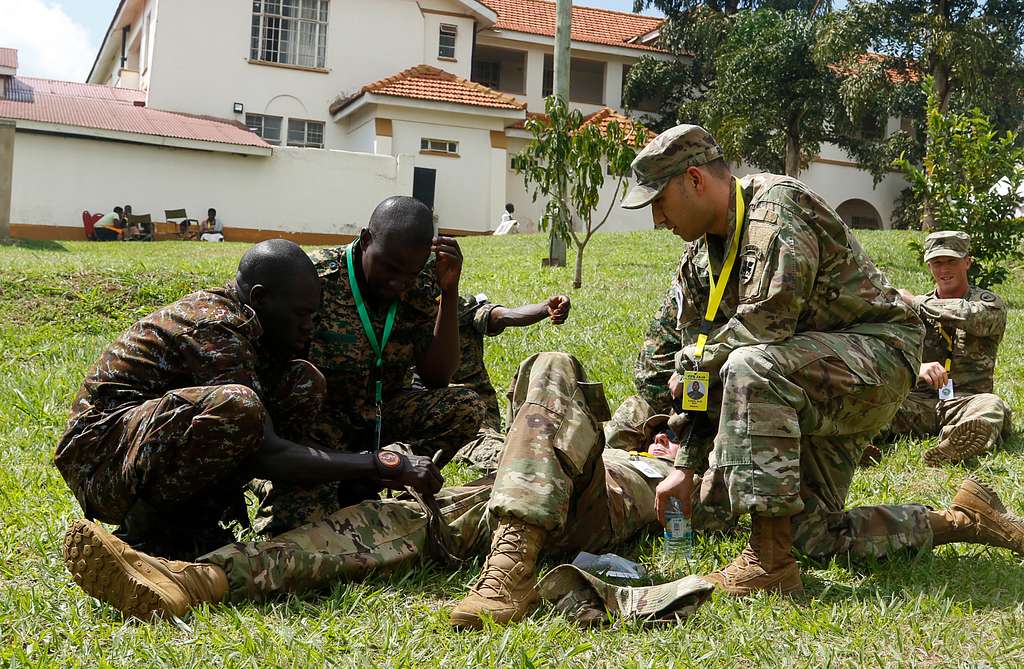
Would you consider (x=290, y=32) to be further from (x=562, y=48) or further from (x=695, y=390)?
(x=695, y=390)

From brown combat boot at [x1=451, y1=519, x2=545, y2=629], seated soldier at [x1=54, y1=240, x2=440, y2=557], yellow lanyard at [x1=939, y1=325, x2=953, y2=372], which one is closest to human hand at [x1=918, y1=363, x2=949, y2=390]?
yellow lanyard at [x1=939, y1=325, x2=953, y2=372]

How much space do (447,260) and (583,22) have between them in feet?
119

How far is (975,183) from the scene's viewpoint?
11734 mm

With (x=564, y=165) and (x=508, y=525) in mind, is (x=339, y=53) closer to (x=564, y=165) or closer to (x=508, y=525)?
(x=564, y=165)

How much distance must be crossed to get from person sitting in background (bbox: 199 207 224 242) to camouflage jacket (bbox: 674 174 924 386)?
23369 mm

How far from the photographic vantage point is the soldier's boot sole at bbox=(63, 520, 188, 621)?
3.32 meters

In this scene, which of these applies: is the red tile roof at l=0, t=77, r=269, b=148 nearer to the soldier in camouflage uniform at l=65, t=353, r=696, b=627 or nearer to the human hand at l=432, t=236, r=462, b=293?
the human hand at l=432, t=236, r=462, b=293

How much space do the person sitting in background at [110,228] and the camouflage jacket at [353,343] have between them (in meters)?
21.7

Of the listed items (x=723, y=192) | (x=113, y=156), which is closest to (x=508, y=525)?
(x=723, y=192)

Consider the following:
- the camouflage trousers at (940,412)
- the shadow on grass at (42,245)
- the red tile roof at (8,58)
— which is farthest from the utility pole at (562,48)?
the red tile roof at (8,58)

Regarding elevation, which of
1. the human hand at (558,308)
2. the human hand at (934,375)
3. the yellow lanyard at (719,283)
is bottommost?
the human hand at (934,375)

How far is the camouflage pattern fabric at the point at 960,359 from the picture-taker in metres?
6.63

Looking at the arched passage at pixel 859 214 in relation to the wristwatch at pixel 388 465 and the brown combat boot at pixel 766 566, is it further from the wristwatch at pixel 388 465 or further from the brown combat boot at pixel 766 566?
the wristwatch at pixel 388 465

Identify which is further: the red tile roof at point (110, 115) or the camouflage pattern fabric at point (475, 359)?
the red tile roof at point (110, 115)
